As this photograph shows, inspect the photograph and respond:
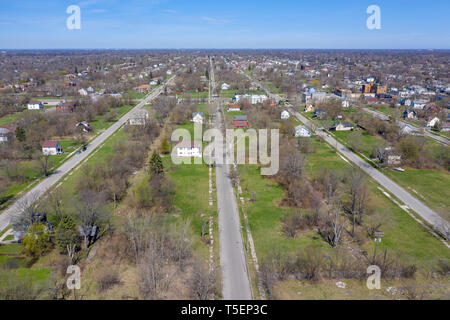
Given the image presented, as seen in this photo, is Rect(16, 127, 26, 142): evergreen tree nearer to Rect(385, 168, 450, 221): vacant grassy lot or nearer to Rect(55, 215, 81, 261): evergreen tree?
Rect(55, 215, 81, 261): evergreen tree

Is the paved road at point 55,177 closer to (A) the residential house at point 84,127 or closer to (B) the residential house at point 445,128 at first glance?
(A) the residential house at point 84,127

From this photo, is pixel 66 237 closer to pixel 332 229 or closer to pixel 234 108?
pixel 332 229

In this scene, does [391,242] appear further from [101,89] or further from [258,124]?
[101,89]

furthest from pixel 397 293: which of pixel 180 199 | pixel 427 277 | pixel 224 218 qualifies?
pixel 180 199

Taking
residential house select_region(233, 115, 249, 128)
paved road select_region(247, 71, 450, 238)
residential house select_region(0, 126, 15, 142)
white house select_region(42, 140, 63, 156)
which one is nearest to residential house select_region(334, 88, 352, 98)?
residential house select_region(233, 115, 249, 128)

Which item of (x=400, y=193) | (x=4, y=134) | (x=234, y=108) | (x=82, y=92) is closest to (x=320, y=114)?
(x=234, y=108)

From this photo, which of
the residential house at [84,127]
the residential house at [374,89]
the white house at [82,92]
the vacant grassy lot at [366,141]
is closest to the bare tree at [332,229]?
the vacant grassy lot at [366,141]

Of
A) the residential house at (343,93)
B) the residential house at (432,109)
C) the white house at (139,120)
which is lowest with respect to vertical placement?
the white house at (139,120)

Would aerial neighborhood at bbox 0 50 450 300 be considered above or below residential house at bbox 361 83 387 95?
below
